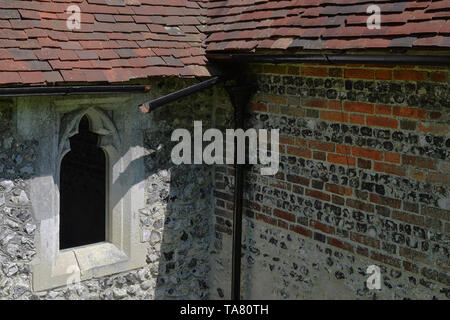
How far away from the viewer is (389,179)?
16.0 feet

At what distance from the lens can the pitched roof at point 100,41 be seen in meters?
5.07

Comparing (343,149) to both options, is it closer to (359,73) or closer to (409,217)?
(359,73)

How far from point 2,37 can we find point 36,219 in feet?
5.30

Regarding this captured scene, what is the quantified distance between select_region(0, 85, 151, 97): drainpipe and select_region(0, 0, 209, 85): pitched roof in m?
0.07

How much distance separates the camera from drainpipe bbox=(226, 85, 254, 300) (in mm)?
6020

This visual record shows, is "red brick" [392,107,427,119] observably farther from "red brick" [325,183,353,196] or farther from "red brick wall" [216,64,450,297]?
"red brick" [325,183,353,196]

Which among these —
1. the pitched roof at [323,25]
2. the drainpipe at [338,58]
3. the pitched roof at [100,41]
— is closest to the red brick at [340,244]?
the drainpipe at [338,58]

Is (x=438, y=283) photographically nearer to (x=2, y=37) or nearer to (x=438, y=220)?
(x=438, y=220)

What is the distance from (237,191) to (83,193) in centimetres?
334

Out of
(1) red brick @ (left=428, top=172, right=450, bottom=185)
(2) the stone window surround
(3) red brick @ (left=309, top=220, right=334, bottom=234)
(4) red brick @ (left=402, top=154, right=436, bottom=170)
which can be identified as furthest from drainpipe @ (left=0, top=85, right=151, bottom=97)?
(1) red brick @ (left=428, top=172, right=450, bottom=185)

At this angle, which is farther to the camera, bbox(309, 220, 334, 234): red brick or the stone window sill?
the stone window sill

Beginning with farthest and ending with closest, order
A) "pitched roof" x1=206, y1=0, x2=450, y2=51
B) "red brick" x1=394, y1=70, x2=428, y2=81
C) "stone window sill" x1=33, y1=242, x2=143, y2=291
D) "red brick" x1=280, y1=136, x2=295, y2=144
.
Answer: "red brick" x1=280, y1=136, x2=295, y2=144 → "stone window sill" x1=33, y1=242, x2=143, y2=291 → "red brick" x1=394, y1=70, x2=428, y2=81 → "pitched roof" x1=206, y1=0, x2=450, y2=51

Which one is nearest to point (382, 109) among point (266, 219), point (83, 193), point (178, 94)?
point (266, 219)

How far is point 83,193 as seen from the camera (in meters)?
8.72
